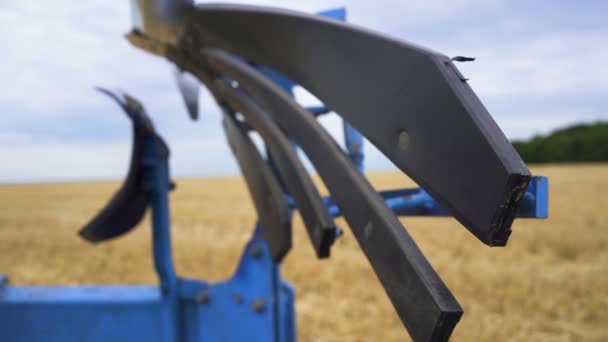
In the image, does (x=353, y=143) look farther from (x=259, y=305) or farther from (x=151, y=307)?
(x=151, y=307)

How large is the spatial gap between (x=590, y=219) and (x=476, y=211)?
8.46 m

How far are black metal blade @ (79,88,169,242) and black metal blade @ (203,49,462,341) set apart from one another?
3.33 feet

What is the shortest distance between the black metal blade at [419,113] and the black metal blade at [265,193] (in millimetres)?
368

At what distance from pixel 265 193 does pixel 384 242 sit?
0.59m

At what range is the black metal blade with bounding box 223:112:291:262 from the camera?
124cm

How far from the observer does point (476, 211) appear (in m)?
0.65

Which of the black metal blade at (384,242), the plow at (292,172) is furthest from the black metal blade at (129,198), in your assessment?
the black metal blade at (384,242)

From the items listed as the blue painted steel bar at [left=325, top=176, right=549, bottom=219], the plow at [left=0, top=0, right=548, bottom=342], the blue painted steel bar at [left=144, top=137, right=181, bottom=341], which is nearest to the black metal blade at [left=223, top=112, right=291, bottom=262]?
the plow at [left=0, top=0, right=548, bottom=342]

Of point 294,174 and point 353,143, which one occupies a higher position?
point 294,174

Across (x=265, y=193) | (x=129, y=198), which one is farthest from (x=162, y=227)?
(x=265, y=193)

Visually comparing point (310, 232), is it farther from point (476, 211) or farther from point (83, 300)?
point (83, 300)

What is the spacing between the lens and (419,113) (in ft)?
2.36

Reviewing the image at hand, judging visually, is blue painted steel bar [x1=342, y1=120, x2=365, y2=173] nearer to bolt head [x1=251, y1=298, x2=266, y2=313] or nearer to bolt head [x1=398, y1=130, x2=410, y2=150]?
bolt head [x1=251, y1=298, x2=266, y2=313]

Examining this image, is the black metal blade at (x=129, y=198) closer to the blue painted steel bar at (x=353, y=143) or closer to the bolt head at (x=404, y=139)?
the blue painted steel bar at (x=353, y=143)
